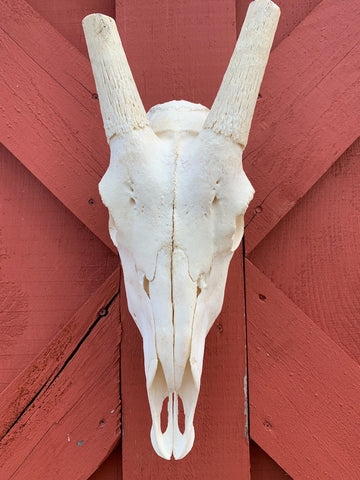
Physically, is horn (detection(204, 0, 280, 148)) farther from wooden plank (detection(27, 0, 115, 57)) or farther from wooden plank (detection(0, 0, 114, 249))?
wooden plank (detection(27, 0, 115, 57))

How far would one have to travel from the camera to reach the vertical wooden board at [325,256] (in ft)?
4.25

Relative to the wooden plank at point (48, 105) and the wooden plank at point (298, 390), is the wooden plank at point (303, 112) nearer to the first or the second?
the wooden plank at point (298, 390)

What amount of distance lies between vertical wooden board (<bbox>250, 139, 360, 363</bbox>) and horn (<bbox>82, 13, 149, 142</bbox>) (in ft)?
1.79

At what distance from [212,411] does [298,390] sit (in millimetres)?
230

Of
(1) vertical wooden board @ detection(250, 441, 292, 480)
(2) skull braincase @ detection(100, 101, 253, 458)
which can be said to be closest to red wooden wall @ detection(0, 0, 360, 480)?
(1) vertical wooden board @ detection(250, 441, 292, 480)

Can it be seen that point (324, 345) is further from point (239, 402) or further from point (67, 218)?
point (67, 218)

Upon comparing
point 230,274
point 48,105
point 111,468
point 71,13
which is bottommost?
point 111,468

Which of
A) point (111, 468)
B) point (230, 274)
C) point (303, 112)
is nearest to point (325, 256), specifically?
point (230, 274)

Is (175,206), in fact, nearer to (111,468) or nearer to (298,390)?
(298,390)

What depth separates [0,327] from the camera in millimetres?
1328

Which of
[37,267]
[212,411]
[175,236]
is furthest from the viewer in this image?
[37,267]

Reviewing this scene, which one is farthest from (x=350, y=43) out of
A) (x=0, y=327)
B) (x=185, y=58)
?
(x=0, y=327)

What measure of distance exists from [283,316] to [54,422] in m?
0.66

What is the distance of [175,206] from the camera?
902 millimetres
